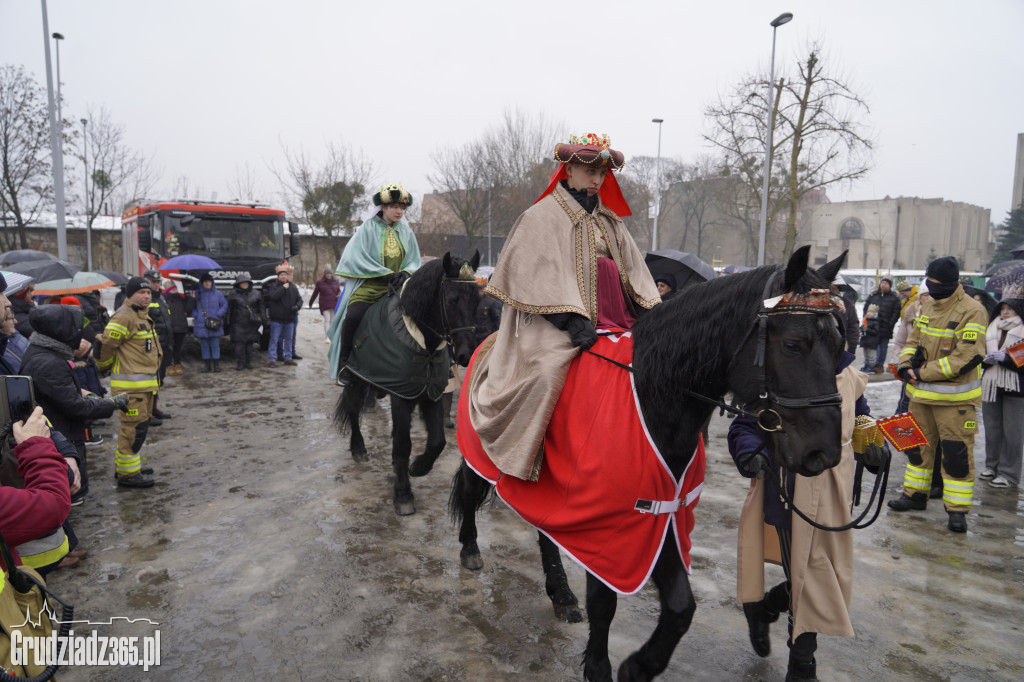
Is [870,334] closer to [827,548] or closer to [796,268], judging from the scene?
[827,548]

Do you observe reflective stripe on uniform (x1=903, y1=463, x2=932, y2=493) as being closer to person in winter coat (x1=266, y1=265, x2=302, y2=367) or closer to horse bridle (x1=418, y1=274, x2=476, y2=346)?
horse bridle (x1=418, y1=274, x2=476, y2=346)

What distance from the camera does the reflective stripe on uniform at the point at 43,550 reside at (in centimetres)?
231

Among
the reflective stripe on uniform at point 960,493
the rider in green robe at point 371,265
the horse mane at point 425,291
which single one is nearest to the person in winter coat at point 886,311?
the reflective stripe on uniform at point 960,493

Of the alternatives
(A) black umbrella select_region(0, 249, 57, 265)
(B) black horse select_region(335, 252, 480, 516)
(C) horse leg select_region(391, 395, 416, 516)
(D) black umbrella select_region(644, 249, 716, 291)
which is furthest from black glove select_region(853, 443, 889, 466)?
(A) black umbrella select_region(0, 249, 57, 265)

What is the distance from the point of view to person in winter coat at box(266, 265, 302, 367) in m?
12.2

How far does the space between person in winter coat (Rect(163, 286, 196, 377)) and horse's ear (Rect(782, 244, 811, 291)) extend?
11297 millimetres

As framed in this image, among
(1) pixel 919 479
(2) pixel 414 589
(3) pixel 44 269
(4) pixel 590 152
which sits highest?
(4) pixel 590 152

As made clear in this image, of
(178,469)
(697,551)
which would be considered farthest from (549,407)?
(178,469)

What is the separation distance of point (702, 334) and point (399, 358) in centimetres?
340

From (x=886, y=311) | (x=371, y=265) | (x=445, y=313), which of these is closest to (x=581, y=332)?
(x=445, y=313)

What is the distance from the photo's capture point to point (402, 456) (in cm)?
527

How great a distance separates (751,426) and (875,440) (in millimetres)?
583

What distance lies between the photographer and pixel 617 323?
322cm

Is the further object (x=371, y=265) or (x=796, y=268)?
(x=371, y=265)
